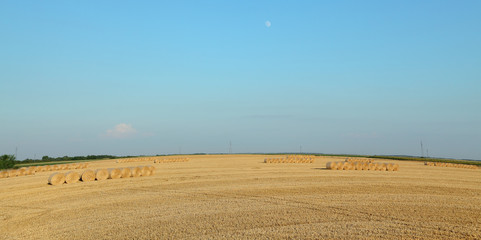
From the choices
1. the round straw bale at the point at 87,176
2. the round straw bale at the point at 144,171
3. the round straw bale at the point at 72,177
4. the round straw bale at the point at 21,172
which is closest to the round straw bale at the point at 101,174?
the round straw bale at the point at 87,176

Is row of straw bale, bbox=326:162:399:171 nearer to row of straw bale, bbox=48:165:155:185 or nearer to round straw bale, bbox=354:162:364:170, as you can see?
round straw bale, bbox=354:162:364:170

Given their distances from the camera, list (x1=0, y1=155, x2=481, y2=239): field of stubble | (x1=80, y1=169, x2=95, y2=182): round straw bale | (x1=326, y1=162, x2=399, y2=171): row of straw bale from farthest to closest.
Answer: (x1=326, y1=162, x2=399, y2=171): row of straw bale → (x1=80, y1=169, x2=95, y2=182): round straw bale → (x1=0, y1=155, x2=481, y2=239): field of stubble

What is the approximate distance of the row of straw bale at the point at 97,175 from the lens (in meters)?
20.0

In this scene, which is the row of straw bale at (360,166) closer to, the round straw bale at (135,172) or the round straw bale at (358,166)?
the round straw bale at (358,166)

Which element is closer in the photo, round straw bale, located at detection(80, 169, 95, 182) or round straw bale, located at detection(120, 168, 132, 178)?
round straw bale, located at detection(80, 169, 95, 182)

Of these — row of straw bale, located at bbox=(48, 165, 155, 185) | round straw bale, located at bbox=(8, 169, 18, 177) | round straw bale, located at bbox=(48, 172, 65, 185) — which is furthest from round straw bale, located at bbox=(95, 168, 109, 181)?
round straw bale, located at bbox=(8, 169, 18, 177)

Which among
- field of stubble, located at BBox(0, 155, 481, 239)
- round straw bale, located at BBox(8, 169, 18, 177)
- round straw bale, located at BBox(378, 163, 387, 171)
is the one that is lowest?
field of stubble, located at BBox(0, 155, 481, 239)

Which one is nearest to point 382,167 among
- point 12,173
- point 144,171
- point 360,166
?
point 360,166

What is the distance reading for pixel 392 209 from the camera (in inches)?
462

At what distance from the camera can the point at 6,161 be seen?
3972 centimetres

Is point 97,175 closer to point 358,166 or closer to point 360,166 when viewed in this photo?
point 358,166

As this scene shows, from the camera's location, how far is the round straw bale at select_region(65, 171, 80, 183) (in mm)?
20400

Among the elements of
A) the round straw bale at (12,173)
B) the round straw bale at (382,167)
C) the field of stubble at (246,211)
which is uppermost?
the round straw bale at (382,167)

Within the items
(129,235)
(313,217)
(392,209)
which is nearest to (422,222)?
(392,209)
